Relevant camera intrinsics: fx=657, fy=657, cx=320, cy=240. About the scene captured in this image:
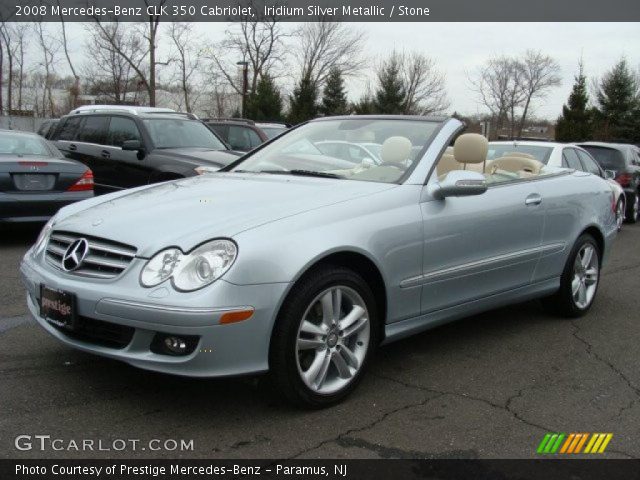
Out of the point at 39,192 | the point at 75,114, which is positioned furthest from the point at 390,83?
the point at 39,192

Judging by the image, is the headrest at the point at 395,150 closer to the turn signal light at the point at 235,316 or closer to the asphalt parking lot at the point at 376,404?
the asphalt parking lot at the point at 376,404

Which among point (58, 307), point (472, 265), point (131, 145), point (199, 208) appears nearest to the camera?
point (58, 307)

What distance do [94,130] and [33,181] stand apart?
3.20 m

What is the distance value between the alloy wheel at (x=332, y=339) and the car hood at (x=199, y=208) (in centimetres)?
50

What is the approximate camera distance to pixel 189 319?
2.83 metres

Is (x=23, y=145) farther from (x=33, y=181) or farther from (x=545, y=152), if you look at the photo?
(x=545, y=152)

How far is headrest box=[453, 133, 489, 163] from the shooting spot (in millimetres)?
4383

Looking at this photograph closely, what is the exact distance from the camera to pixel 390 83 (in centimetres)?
4375

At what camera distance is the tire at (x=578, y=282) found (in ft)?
17.1

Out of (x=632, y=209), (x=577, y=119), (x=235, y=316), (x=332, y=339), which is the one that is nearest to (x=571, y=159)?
(x=632, y=209)

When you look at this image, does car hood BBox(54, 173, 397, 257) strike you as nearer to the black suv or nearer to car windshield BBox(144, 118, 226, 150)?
the black suv

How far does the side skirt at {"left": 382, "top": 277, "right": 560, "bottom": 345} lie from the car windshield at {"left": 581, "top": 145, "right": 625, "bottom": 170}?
9.37 m

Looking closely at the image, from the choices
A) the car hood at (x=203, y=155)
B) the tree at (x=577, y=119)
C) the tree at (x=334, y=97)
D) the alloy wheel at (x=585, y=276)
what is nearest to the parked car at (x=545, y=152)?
the alloy wheel at (x=585, y=276)
